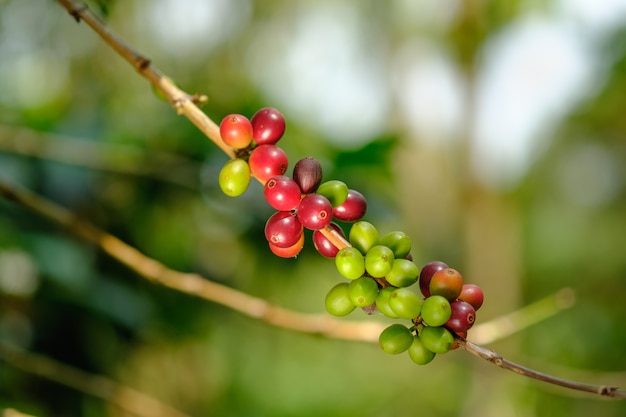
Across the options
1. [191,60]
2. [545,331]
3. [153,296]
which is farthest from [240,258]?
[545,331]

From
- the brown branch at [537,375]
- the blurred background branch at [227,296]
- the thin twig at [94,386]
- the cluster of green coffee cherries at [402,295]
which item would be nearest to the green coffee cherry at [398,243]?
the cluster of green coffee cherries at [402,295]

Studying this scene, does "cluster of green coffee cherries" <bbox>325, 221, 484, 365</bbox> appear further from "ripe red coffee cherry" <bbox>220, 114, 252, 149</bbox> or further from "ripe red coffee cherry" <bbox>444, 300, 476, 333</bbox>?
"ripe red coffee cherry" <bbox>220, 114, 252, 149</bbox>

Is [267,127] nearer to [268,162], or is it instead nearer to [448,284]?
[268,162]

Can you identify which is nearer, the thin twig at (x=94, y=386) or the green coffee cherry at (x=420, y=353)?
the green coffee cherry at (x=420, y=353)

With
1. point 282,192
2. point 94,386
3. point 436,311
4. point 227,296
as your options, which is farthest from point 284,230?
point 94,386

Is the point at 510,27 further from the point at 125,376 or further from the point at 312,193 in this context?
the point at 312,193

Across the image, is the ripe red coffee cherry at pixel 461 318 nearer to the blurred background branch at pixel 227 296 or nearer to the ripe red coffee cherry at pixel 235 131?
the ripe red coffee cherry at pixel 235 131
